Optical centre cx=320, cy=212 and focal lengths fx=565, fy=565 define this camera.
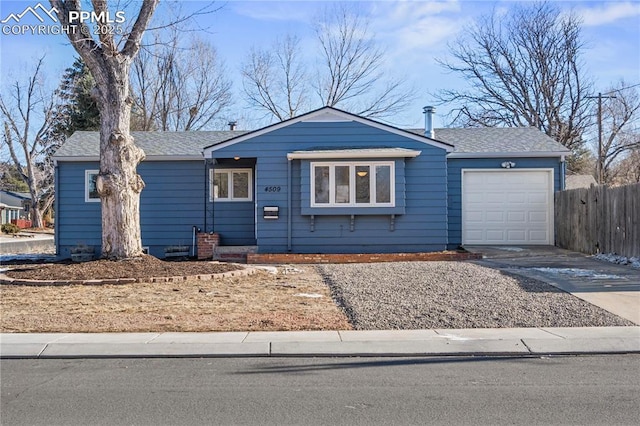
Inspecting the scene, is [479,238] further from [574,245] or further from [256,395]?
[256,395]

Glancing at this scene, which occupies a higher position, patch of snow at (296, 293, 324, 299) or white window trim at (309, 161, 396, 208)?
white window trim at (309, 161, 396, 208)

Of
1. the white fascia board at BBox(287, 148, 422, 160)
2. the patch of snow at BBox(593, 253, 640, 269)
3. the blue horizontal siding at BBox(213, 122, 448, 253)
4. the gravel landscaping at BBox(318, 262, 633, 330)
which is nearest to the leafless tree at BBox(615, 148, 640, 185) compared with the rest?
the patch of snow at BBox(593, 253, 640, 269)

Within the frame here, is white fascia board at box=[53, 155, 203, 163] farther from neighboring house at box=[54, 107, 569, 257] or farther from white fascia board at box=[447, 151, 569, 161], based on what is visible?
white fascia board at box=[447, 151, 569, 161]

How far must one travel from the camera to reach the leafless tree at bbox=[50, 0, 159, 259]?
1316cm

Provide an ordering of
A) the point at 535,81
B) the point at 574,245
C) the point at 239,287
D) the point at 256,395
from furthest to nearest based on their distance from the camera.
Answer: the point at 535,81 → the point at 574,245 → the point at 239,287 → the point at 256,395

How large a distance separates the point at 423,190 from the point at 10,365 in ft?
40.1

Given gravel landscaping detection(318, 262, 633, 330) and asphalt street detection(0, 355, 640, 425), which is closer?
asphalt street detection(0, 355, 640, 425)

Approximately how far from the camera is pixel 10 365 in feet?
21.1

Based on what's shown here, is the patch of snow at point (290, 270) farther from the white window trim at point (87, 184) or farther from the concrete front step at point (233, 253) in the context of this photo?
the white window trim at point (87, 184)

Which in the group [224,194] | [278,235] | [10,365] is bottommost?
[10,365]

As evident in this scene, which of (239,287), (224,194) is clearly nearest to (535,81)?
(224,194)

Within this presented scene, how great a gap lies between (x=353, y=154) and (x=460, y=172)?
415 centimetres

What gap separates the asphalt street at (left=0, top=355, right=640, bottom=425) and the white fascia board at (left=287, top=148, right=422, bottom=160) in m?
9.76

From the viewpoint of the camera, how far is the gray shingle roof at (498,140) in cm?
1798
